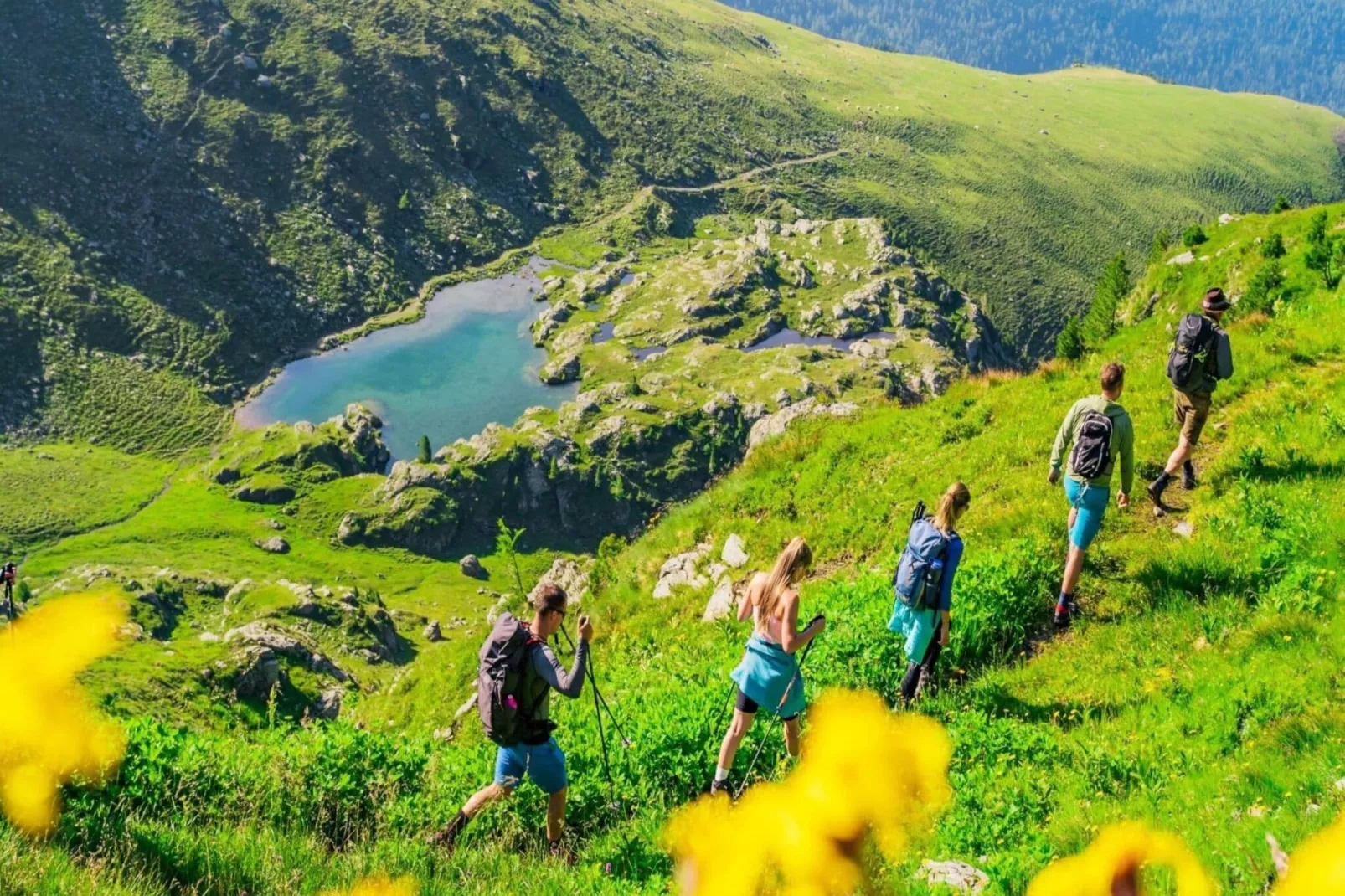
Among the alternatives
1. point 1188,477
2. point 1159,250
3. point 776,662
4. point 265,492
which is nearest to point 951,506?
point 776,662

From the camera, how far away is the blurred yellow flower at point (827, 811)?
20.0 ft

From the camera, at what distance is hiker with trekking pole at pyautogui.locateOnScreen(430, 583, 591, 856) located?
7.56 meters

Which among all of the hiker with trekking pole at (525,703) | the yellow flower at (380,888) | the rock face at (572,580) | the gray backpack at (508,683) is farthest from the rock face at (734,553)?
the yellow flower at (380,888)

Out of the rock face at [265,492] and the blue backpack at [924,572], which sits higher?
the blue backpack at [924,572]

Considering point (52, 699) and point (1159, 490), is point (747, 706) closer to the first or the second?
point (52, 699)

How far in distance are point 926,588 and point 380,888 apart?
6118 millimetres

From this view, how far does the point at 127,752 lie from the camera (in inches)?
320

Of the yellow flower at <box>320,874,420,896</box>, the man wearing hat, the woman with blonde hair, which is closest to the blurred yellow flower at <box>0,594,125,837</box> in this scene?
the yellow flower at <box>320,874,420,896</box>

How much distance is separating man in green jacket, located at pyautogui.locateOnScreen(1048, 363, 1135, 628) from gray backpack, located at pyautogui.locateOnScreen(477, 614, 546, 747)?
7.09 m

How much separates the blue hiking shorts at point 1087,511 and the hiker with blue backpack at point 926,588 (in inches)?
86.1

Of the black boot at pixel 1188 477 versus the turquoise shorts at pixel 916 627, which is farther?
the black boot at pixel 1188 477

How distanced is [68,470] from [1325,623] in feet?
747

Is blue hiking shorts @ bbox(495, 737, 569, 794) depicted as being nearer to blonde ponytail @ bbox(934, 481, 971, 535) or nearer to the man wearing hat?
blonde ponytail @ bbox(934, 481, 971, 535)

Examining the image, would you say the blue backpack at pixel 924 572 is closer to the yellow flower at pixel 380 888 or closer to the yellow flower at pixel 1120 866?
the yellow flower at pixel 1120 866
